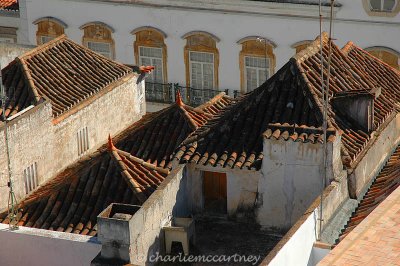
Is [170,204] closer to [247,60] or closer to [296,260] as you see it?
[296,260]

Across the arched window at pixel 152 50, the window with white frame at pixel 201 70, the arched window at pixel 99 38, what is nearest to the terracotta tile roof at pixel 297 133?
the window with white frame at pixel 201 70

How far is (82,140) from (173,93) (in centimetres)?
1337

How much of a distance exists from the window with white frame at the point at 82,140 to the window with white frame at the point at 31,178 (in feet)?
6.69

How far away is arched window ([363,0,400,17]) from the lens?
1449 inches

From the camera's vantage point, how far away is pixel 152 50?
41094mm

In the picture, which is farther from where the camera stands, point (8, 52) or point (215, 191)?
point (8, 52)

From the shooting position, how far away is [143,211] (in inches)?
814

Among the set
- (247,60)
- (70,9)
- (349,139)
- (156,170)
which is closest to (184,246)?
(156,170)

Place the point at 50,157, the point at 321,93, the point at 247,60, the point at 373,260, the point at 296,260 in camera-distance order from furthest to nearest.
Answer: the point at 247,60, the point at 50,157, the point at 321,93, the point at 296,260, the point at 373,260

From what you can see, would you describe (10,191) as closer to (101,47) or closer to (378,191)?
(378,191)

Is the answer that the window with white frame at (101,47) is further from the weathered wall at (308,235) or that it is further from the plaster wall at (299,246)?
the plaster wall at (299,246)

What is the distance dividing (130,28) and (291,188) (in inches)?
787

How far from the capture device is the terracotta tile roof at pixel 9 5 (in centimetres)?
4353

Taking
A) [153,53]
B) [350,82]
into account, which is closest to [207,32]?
[153,53]
